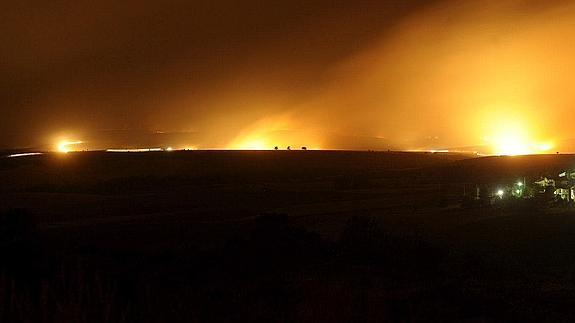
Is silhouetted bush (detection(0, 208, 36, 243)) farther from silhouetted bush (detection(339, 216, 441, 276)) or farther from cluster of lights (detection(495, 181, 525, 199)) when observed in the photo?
cluster of lights (detection(495, 181, 525, 199))

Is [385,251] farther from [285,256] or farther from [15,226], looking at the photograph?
[15,226]

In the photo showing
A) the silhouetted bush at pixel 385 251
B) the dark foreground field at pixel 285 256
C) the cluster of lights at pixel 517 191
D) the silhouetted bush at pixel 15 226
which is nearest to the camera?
the dark foreground field at pixel 285 256

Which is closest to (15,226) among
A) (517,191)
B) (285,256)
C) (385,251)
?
(285,256)

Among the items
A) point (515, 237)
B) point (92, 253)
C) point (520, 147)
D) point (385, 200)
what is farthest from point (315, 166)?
point (92, 253)

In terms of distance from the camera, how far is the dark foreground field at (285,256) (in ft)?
30.7

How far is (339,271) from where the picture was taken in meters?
15.2

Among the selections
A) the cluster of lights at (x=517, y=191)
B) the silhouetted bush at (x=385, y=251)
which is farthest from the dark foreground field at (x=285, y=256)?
the cluster of lights at (x=517, y=191)

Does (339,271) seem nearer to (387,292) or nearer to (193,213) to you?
(387,292)

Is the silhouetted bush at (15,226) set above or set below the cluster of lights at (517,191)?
below

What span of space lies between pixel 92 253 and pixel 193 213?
16723mm

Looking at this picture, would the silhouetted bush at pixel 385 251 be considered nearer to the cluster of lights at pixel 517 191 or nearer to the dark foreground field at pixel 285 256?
the dark foreground field at pixel 285 256

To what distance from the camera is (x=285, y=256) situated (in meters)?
17.1

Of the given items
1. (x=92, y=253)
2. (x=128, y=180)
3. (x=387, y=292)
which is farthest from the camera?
(x=128, y=180)

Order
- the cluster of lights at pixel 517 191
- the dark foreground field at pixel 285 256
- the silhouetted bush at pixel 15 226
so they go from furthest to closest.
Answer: the cluster of lights at pixel 517 191 → the silhouetted bush at pixel 15 226 → the dark foreground field at pixel 285 256
